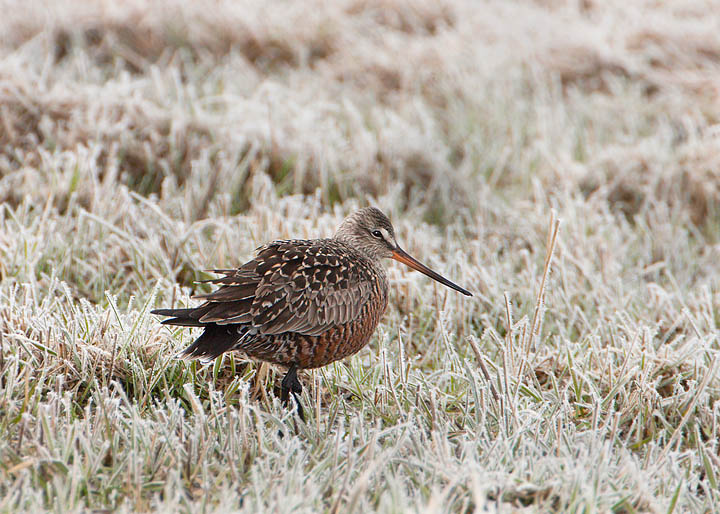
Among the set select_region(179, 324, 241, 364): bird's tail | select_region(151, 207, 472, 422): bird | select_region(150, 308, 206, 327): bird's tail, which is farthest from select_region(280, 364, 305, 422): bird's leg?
select_region(150, 308, 206, 327): bird's tail

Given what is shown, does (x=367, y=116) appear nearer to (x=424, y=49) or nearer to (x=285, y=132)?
(x=285, y=132)

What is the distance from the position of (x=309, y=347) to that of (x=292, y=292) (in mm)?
234

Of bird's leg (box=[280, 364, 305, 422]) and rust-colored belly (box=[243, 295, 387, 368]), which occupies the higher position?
rust-colored belly (box=[243, 295, 387, 368])

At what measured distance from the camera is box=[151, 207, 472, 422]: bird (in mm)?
3215

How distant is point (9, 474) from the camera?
260 cm

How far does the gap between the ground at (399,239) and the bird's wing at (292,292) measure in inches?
11.7

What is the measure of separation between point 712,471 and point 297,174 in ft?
11.5

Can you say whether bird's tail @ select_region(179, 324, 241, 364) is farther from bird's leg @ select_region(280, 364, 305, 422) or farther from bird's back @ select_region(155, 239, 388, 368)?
bird's leg @ select_region(280, 364, 305, 422)

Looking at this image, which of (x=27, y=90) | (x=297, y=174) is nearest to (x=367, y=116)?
(x=297, y=174)

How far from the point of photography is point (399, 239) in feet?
17.0

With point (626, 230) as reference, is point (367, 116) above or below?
above

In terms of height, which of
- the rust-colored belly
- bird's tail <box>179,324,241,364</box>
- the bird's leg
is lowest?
the bird's leg

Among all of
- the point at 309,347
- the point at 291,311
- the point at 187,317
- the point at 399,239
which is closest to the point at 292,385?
the point at 309,347

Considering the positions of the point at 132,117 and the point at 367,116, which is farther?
the point at 367,116
